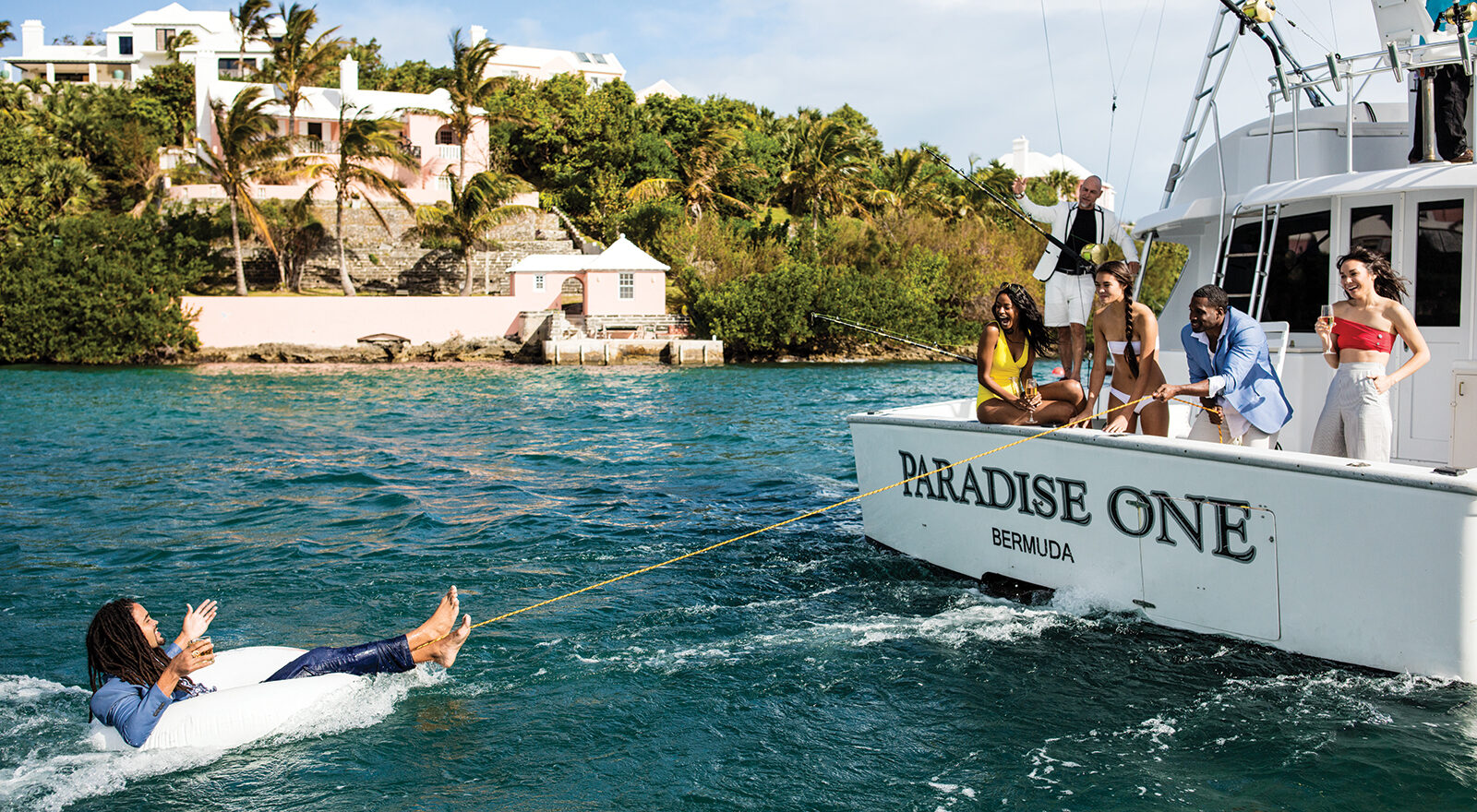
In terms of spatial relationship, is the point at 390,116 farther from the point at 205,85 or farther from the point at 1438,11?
the point at 1438,11

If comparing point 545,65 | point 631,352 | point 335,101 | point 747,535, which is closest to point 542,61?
point 545,65

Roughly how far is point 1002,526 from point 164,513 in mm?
9037

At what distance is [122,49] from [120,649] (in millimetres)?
80235

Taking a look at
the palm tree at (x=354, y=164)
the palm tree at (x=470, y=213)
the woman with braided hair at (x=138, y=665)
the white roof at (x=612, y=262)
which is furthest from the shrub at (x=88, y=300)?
the woman with braided hair at (x=138, y=665)

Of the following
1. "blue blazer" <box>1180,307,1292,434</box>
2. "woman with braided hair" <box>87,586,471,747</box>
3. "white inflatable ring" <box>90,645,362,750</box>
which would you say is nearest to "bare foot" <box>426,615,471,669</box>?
"white inflatable ring" <box>90,645,362,750</box>

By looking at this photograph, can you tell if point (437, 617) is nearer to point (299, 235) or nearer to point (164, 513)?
point (164, 513)

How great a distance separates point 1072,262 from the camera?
8.53 meters

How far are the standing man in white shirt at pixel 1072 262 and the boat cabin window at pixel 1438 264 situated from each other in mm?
1926

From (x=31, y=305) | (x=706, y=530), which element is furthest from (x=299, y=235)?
(x=706, y=530)

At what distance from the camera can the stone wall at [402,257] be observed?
46.4 m

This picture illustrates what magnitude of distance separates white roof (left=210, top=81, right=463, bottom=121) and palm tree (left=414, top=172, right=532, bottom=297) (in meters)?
6.08

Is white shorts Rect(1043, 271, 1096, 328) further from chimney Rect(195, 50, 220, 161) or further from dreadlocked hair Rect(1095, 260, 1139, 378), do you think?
chimney Rect(195, 50, 220, 161)

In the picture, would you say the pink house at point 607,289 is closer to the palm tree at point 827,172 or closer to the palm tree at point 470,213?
the palm tree at point 470,213

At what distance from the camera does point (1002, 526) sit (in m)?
7.42
